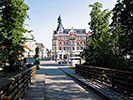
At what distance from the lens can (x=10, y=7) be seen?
20109 mm

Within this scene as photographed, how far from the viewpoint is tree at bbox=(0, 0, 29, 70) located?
1952 centimetres

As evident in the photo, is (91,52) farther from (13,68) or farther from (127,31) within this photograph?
(13,68)

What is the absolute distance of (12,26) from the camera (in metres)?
19.8

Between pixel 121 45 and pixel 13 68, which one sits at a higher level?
pixel 121 45

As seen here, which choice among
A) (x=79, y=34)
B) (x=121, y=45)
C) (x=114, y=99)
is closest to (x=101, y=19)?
(x=121, y=45)

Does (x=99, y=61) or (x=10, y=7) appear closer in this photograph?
(x=99, y=61)

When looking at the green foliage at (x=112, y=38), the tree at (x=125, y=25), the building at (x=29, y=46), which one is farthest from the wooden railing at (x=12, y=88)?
the building at (x=29, y=46)

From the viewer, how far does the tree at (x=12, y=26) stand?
1952 cm

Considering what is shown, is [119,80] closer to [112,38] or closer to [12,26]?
[112,38]

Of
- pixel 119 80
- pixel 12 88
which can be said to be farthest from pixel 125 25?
pixel 12 88

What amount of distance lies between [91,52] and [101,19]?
392 centimetres

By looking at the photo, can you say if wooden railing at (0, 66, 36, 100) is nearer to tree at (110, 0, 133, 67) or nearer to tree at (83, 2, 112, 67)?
tree at (110, 0, 133, 67)

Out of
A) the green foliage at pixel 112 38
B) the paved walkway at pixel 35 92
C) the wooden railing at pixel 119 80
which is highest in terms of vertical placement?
the green foliage at pixel 112 38

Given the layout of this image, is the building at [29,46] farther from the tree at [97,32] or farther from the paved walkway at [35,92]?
the paved walkway at [35,92]
